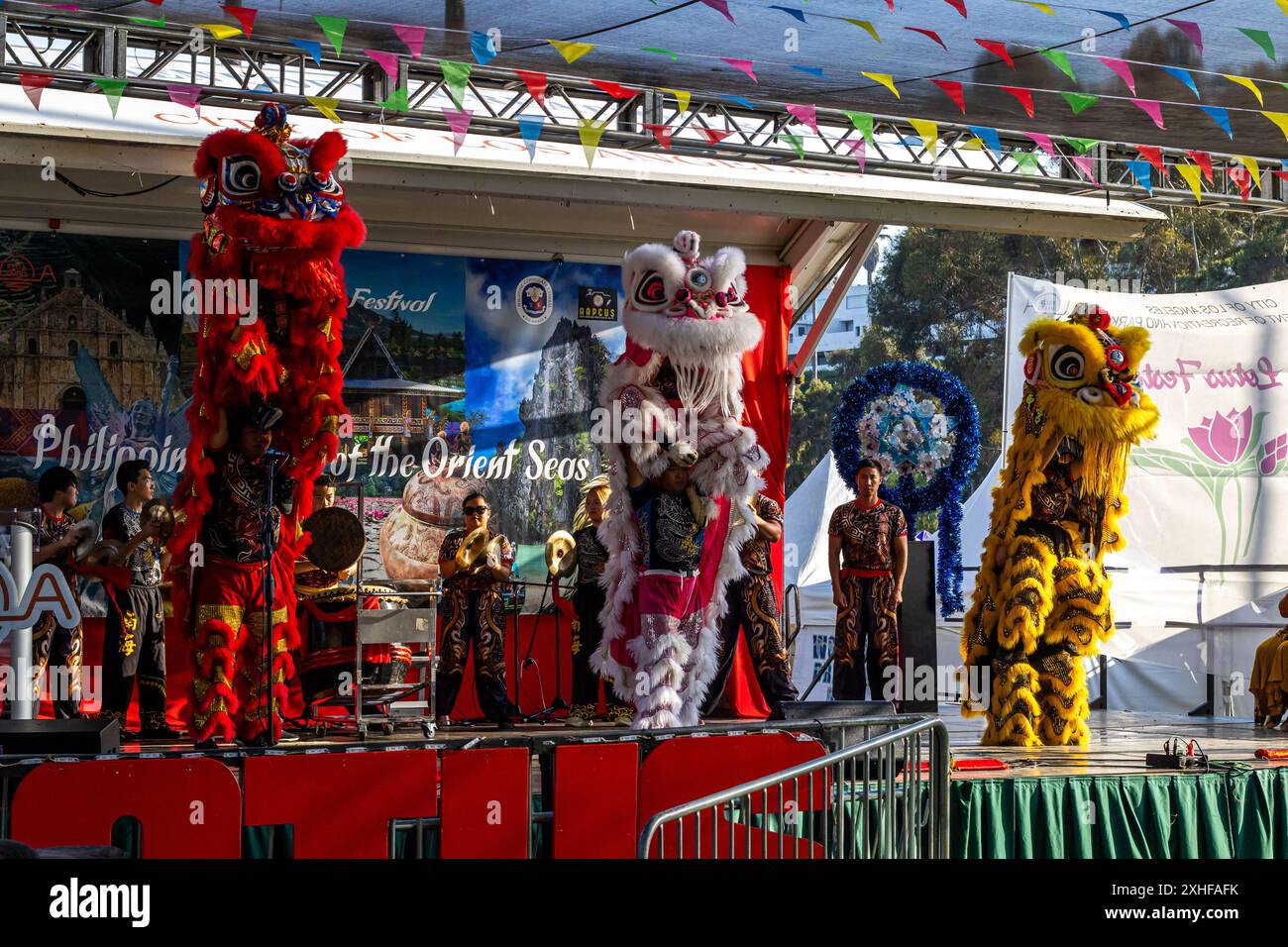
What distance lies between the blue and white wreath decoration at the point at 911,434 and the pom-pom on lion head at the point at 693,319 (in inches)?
117

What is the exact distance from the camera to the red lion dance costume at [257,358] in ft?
20.0

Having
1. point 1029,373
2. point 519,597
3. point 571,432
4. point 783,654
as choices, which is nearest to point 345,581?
point 519,597

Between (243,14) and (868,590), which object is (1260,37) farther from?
(243,14)

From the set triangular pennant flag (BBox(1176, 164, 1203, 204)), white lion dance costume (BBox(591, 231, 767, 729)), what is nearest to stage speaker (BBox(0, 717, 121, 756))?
white lion dance costume (BBox(591, 231, 767, 729))

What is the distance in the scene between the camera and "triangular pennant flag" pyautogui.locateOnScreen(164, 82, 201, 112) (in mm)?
7509

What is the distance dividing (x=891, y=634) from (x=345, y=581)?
118 inches

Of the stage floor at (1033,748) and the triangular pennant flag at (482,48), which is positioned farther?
the triangular pennant flag at (482,48)

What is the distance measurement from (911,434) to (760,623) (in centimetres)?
185

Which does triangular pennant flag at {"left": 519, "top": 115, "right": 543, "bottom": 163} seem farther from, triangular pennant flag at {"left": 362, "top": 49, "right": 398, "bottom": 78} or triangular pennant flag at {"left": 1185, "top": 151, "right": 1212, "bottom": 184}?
triangular pennant flag at {"left": 1185, "top": 151, "right": 1212, "bottom": 184}

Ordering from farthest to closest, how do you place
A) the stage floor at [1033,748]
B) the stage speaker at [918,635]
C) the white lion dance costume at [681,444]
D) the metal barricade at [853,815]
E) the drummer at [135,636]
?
the stage speaker at [918,635] < the drummer at [135,636] < the white lion dance costume at [681,444] < the stage floor at [1033,748] < the metal barricade at [853,815]

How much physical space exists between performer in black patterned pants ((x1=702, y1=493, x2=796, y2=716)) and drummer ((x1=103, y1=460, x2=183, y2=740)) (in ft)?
9.31

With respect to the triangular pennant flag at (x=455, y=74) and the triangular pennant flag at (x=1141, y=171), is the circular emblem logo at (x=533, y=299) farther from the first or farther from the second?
the triangular pennant flag at (x=1141, y=171)

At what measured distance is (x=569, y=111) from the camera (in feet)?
31.8

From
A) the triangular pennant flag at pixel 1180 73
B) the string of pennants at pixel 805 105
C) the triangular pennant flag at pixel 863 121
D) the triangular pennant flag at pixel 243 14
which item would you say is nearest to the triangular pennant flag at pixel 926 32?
the string of pennants at pixel 805 105
